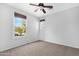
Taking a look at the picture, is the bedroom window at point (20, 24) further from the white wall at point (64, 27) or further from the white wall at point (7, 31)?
the white wall at point (64, 27)

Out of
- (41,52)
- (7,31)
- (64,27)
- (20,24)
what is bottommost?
(41,52)

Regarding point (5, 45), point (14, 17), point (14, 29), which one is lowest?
point (5, 45)

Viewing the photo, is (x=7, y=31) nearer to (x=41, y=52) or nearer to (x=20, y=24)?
(x=20, y=24)

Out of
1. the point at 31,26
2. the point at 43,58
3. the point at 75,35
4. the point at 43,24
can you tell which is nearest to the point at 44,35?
the point at 43,24

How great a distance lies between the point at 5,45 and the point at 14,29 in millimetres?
965

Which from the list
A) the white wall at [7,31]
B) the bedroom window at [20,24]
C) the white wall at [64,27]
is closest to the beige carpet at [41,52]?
the white wall at [7,31]

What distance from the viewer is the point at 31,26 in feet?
19.2

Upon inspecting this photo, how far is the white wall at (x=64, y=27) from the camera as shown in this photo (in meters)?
4.16

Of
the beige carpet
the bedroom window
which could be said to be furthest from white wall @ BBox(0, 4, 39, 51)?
the beige carpet

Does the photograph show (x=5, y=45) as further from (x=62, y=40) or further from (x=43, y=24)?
(x=43, y=24)

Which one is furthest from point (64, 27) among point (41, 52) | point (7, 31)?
point (7, 31)

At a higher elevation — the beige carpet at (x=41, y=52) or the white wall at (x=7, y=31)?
the white wall at (x=7, y=31)

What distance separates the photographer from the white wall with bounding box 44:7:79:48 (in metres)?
4.16

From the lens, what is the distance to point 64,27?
4.79m
